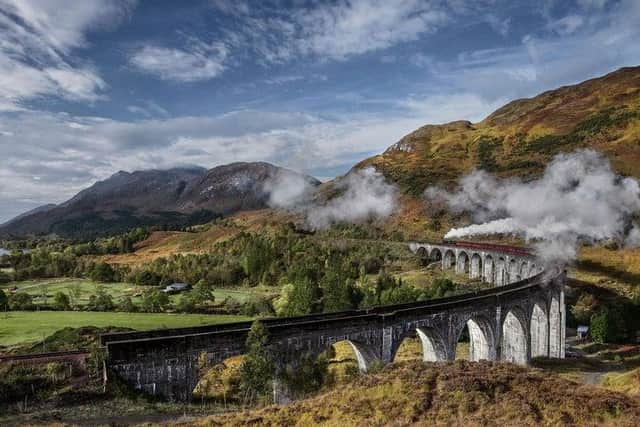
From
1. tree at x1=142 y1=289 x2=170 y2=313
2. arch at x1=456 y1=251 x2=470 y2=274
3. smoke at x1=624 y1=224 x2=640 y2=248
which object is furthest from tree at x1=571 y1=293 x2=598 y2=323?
tree at x1=142 y1=289 x2=170 y2=313

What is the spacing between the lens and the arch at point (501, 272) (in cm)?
7475

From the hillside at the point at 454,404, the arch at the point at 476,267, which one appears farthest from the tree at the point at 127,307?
the arch at the point at 476,267

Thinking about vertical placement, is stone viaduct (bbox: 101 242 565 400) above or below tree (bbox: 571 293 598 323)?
above

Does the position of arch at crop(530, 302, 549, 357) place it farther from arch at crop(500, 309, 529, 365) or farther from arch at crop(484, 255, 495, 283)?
arch at crop(484, 255, 495, 283)

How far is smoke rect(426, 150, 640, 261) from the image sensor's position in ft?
249

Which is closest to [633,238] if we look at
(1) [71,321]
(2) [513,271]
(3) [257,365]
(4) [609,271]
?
(4) [609,271]

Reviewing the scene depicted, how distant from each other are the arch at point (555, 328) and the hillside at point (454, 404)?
99.0 feet

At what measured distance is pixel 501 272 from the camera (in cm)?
7562

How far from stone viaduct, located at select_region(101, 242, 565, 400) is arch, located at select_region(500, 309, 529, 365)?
→ 0.32 ft

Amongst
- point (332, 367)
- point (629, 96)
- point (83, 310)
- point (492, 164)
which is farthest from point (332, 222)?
point (629, 96)

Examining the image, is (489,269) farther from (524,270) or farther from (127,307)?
(127,307)

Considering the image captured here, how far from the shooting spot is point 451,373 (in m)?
22.9

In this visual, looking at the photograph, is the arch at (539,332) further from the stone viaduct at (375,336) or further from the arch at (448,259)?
the arch at (448,259)

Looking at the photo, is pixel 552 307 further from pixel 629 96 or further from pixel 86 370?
pixel 629 96
